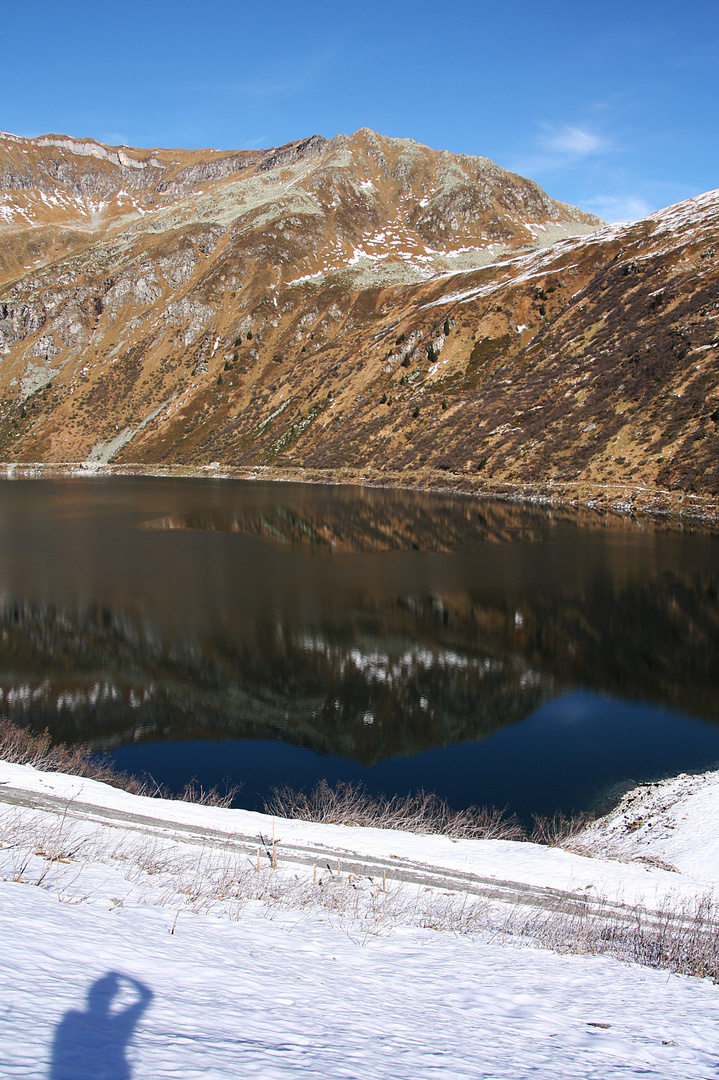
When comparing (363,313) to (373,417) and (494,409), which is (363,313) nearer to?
(373,417)

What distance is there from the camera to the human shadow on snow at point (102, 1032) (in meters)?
3.39

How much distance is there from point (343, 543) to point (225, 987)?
3860 cm

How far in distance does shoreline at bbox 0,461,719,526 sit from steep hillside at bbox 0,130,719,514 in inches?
15.4

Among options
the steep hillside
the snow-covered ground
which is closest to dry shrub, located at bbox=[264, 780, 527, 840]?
the snow-covered ground

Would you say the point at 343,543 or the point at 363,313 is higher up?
the point at 363,313

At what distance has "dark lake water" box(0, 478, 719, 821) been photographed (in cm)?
1566

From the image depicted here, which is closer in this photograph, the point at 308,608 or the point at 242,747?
the point at 242,747

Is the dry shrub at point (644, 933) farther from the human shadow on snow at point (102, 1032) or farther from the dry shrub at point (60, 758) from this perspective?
the dry shrub at point (60, 758)

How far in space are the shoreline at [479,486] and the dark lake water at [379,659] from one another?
9235mm

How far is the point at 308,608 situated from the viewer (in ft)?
91.0

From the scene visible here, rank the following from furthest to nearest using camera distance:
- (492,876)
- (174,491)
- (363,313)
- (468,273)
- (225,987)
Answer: (363,313), (468,273), (174,491), (492,876), (225,987)

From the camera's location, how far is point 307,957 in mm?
6258

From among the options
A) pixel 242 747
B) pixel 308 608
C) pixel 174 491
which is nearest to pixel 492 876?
pixel 242 747

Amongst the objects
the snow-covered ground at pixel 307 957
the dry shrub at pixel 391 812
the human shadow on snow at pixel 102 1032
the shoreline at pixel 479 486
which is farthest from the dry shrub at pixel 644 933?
the shoreline at pixel 479 486
